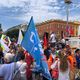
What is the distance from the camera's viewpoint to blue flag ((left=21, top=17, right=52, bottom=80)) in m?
8.66

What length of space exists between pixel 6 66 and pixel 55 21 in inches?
5110

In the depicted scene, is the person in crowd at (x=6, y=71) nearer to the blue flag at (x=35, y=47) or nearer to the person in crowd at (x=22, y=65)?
the person in crowd at (x=22, y=65)

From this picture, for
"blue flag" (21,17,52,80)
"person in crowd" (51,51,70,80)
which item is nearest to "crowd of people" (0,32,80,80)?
"person in crowd" (51,51,70,80)

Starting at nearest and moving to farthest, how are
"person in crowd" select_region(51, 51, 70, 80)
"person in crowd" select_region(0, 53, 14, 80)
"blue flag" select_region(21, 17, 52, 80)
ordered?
"person in crowd" select_region(0, 53, 14, 80) → "blue flag" select_region(21, 17, 52, 80) → "person in crowd" select_region(51, 51, 70, 80)

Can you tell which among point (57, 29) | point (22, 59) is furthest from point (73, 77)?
point (57, 29)

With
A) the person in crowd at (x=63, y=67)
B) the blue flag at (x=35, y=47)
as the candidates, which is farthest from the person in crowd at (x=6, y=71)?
the person in crowd at (x=63, y=67)

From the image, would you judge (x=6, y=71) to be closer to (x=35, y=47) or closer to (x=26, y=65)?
(x=35, y=47)

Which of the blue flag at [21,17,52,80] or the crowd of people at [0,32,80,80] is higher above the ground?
the blue flag at [21,17,52,80]

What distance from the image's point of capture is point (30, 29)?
8.95 metres

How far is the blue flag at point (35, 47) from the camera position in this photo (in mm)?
8661

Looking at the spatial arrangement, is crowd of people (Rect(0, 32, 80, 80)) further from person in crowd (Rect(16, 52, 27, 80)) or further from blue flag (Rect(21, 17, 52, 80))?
blue flag (Rect(21, 17, 52, 80))

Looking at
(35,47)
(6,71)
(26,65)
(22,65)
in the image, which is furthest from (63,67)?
(6,71)

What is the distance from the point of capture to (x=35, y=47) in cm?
875

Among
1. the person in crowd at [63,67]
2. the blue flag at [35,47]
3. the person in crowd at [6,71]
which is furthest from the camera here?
the person in crowd at [63,67]
